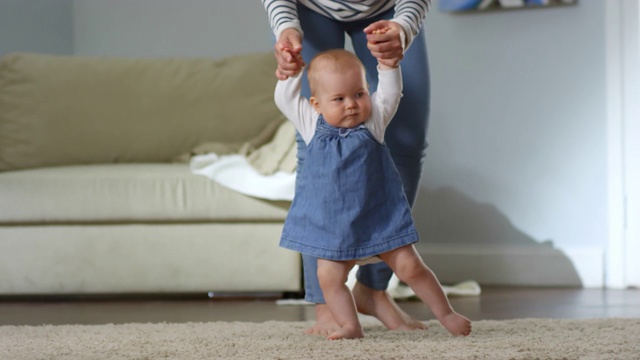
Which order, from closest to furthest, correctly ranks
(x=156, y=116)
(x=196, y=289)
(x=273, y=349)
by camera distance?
(x=273, y=349)
(x=196, y=289)
(x=156, y=116)

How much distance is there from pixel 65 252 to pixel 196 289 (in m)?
0.40

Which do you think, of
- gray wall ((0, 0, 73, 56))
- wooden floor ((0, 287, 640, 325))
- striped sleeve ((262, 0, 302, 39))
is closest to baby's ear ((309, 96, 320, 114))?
striped sleeve ((262, 0, 302, 39))

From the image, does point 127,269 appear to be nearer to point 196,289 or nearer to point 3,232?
point 196,289

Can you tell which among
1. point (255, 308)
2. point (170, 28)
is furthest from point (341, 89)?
point (170, 28)

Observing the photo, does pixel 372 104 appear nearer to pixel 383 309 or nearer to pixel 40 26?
pixel 383 309

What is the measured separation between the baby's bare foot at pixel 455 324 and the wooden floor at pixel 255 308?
51cm

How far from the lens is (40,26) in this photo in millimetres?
3879

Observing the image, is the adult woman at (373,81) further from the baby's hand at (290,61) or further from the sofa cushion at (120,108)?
the sofa cushion at (120,108)

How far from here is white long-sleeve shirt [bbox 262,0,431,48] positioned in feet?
5.44

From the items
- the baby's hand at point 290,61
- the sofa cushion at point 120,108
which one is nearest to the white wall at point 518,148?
the sofa cushion at point 120,108

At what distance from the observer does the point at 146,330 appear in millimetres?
1937

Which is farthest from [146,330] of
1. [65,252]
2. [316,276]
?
[65,252]

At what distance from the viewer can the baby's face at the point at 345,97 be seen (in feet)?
5.41

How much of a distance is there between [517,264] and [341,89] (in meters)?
1.65
